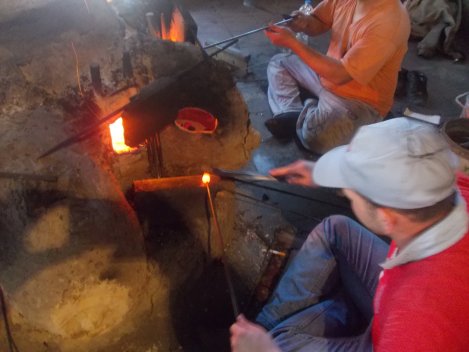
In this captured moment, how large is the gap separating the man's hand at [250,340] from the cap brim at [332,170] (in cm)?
79

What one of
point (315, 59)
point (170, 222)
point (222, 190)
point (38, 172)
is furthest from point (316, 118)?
point (38, 172)

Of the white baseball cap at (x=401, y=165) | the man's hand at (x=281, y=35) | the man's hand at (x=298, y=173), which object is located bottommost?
the man's hand at (x=298, y=173)

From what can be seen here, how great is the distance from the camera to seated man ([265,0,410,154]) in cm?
Answer: 346

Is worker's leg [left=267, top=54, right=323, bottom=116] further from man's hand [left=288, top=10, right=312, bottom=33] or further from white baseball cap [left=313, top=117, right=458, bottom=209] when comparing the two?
white baseball cap [left=313, top=117, right=458, bottom=209]

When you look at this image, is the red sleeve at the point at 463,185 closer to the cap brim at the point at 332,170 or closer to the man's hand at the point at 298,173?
the cap brim at the point at 332,170

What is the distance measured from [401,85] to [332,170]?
13.5ft

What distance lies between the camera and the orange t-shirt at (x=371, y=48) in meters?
3.42

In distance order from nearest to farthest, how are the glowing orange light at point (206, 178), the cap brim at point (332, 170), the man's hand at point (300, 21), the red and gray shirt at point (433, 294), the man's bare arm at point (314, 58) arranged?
the red and gray shirt at point (433, 294) < the cap brim at point (332, 170) < the glowing orange light at point (206, 178) < the man's bare arm at point (314, 58) < the man's hand at point (300, 21)

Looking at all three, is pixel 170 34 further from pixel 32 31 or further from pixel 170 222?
pixel 170 222

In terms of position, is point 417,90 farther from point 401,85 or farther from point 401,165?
point 401,165

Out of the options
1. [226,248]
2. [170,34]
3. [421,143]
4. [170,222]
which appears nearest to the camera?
[421,143]

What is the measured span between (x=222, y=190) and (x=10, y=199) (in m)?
1.41

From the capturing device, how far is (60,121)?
2.47 meters

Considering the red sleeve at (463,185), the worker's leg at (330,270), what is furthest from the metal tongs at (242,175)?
the red sleeve at (463,185)
